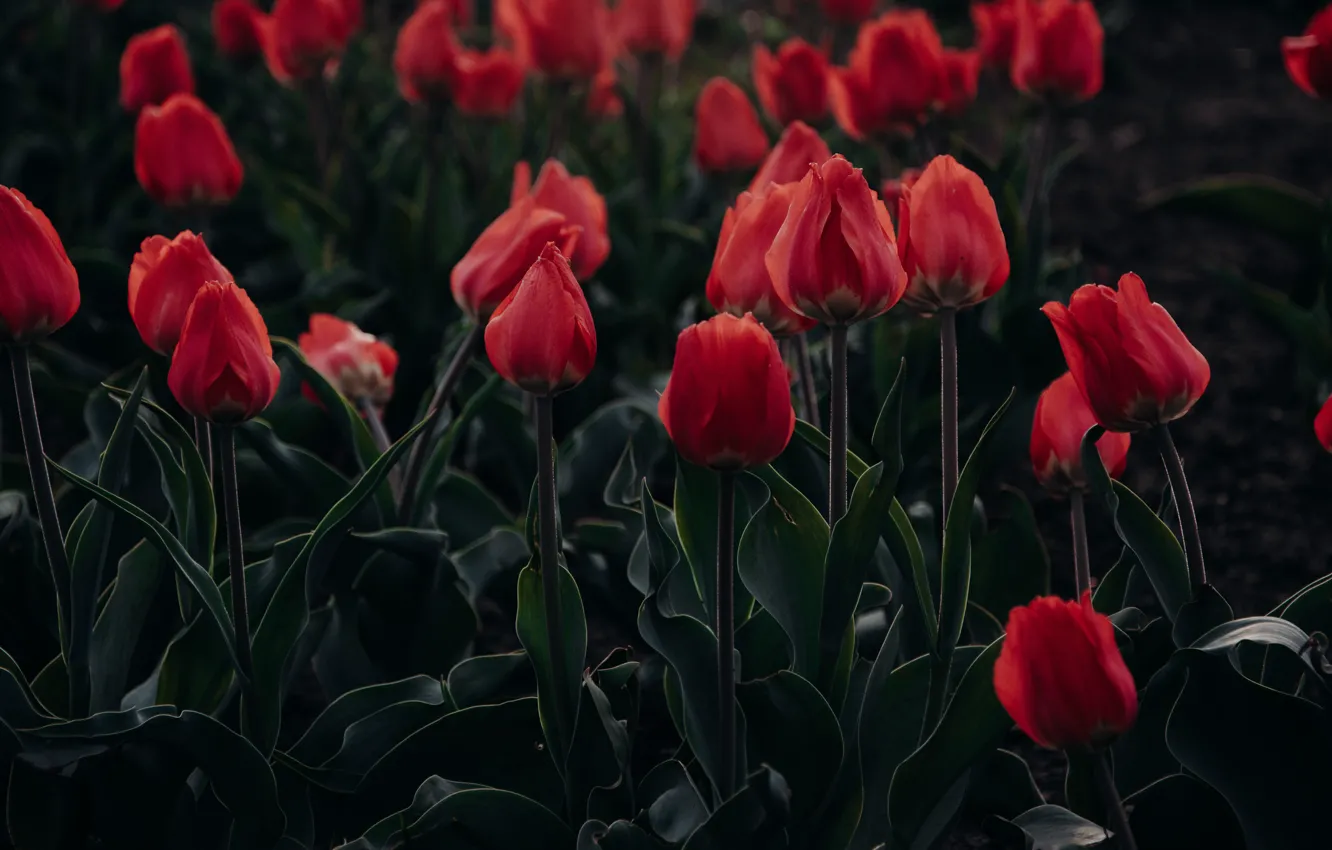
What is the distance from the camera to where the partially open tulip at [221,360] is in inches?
49.4

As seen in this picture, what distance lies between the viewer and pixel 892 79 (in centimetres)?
224

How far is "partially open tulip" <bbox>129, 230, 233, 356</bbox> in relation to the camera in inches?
56.3

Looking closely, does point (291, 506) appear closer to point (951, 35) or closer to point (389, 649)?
point (389, 649)

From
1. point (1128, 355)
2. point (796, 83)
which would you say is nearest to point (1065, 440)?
point (1128, 355)

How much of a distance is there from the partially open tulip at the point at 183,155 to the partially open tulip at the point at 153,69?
1.97ft

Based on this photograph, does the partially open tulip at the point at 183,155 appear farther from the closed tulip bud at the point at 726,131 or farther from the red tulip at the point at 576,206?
the closed tulip bud at the point at 726,131

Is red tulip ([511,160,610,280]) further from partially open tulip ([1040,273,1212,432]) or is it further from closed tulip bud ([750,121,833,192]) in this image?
partially open tulip ([1040,273,1212,432])

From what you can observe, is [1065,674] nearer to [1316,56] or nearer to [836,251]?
[836,251]

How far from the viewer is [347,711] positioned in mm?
1535

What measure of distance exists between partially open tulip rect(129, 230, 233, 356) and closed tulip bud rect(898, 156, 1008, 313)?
0.67 m

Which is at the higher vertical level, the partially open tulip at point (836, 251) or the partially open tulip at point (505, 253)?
the partially open tulip at point (836, 251)

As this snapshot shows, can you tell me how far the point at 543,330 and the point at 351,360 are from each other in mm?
692

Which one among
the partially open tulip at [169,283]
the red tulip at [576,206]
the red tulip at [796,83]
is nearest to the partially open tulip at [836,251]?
the partially open tulip at [169,283]

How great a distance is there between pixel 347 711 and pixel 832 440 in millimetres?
622
